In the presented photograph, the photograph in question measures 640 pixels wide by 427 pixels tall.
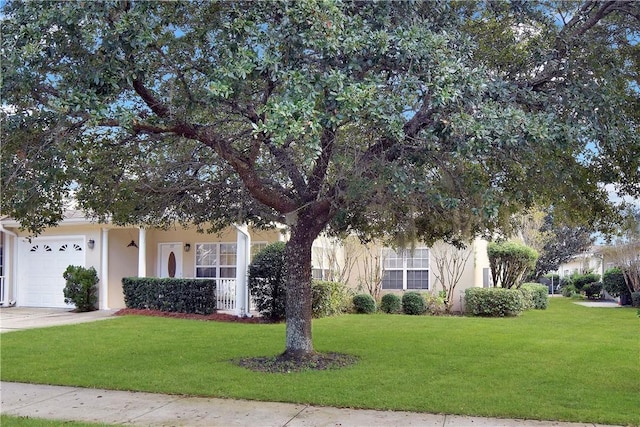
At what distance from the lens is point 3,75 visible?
6328 millimetres

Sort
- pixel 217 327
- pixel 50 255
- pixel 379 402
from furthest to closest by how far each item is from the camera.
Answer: pixel 50 255, pixel 217 327, pixel 379 402

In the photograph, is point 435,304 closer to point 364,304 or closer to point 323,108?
point 364,304

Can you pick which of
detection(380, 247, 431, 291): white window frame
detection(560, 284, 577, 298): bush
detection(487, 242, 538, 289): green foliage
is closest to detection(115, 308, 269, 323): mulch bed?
detection(380, 247, 431, 291): white window frame

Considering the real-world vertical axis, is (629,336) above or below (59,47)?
below

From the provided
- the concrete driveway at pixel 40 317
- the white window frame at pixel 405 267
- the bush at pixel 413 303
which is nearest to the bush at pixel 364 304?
the bush at pixel 413 303

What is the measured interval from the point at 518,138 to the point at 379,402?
3.50 meters

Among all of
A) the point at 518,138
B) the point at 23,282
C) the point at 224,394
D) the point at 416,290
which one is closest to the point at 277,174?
the point at 224,394

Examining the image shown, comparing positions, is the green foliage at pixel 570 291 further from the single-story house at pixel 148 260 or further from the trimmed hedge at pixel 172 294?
the trimmed hedge at pixel 172 294

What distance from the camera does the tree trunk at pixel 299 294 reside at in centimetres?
979

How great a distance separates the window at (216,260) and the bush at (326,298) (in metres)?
3.18

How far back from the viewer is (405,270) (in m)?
21.1

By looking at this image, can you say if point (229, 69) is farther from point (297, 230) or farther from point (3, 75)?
point (297, 230)

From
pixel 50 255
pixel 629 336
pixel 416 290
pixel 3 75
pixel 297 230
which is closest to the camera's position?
pixel 3 75

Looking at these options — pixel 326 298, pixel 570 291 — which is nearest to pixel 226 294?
pixel 326 298
